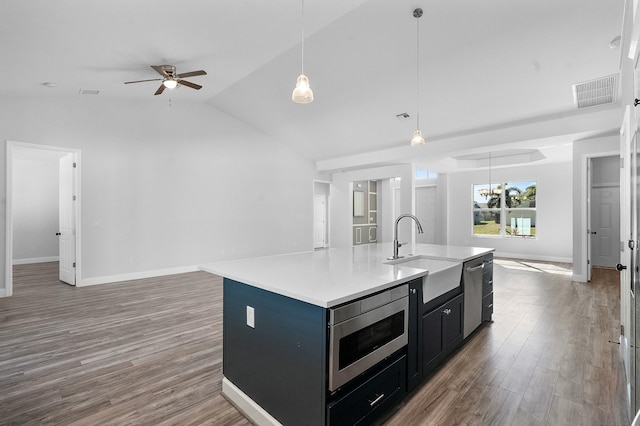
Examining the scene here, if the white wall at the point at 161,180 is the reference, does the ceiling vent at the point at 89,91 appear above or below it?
above

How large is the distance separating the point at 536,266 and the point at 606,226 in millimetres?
1752

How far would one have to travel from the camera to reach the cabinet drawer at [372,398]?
5.08 ft

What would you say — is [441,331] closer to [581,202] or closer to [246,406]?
[246,406]

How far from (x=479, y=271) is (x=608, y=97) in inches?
143

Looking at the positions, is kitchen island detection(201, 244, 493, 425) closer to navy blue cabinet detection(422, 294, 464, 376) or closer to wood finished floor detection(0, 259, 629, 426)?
navy blue cabinet detection(422, 294, 464, 376)

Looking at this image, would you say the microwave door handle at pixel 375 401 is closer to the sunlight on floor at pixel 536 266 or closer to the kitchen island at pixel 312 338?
the kitchen island at pixel 312 338

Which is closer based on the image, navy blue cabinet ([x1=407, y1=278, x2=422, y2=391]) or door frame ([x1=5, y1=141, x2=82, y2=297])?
navy blue cabinet ([x1=407, y1=278, x2=422, y2=391])

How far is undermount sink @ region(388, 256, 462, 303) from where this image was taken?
2178 mm

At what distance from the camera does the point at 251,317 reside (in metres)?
1.90

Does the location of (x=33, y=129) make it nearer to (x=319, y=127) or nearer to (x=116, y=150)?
(x=116, y=150)

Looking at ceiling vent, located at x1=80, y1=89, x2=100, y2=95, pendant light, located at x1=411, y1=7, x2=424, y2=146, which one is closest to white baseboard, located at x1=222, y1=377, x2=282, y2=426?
pendant light, located at x1=411, y1=7, x2=424, y2=146

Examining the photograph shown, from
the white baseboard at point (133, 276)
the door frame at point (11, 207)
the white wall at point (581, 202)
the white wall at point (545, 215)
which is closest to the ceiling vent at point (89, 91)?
the door frame at point (11, 207)

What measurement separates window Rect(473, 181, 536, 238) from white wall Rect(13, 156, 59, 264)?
11.1 m

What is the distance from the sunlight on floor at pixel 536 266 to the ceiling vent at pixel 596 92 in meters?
3.36
